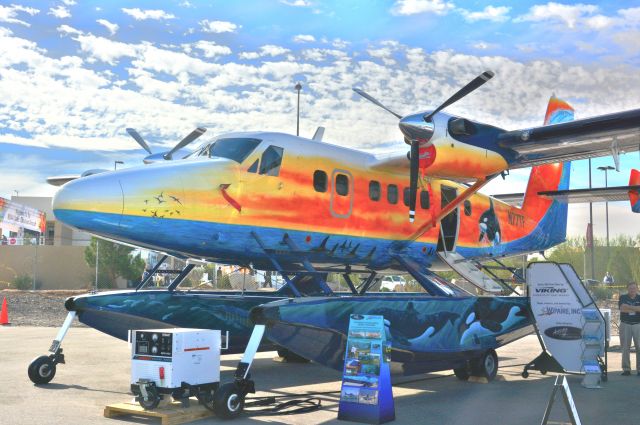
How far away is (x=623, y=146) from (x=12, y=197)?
75.6m

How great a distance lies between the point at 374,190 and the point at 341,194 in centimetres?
85

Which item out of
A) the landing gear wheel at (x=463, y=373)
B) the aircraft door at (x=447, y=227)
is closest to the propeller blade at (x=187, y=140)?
the aircraft door at (x=447, y=227)

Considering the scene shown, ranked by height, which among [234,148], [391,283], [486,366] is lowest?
[391,283]

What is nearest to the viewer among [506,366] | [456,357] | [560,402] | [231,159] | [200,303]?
[560,402]

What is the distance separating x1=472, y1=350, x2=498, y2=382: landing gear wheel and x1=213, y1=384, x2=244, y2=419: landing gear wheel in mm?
5344

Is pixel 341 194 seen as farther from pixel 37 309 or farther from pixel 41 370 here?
pixel 37 309

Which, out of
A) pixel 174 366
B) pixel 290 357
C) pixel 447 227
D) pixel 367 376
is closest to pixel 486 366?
pixel 447 227

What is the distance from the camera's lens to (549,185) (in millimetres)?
17797

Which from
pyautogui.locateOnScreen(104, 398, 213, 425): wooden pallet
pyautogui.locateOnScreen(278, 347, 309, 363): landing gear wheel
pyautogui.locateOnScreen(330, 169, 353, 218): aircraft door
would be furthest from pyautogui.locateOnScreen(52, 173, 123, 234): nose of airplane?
pyautogui.locateOnScreen(278, 347, 309, 363): landing gear wheel

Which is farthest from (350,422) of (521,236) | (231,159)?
(521,236)

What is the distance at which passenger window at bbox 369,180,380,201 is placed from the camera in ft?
39.8

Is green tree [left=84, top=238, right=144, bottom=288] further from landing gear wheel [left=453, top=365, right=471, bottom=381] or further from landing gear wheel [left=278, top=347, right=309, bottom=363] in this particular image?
landing gear wheel [left=453, top=365, right=471, bottom=381]

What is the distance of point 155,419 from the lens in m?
7.88

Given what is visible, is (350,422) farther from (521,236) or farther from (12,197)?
(12,197)
